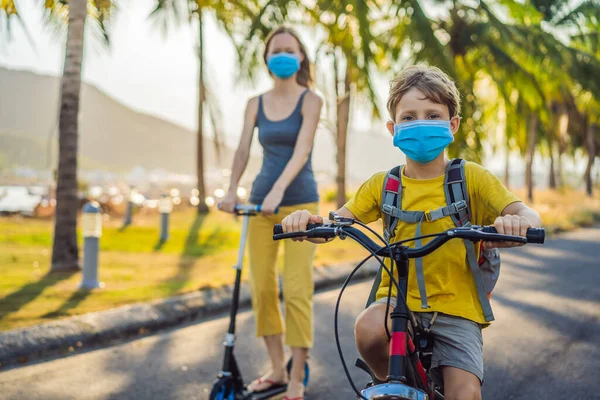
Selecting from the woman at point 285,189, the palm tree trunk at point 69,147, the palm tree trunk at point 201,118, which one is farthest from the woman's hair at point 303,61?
the palm tree trunk at point 201,118

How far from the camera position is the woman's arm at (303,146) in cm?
412

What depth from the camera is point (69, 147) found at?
8352 mm

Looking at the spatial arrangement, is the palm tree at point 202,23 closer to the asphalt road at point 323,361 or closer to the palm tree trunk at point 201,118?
the palm tree trunk at point 201,118

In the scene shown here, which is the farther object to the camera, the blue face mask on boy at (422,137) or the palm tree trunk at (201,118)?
the palm tree trunk at (201,118)

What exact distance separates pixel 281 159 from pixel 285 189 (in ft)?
0.75

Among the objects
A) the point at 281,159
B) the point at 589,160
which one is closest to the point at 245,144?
the point at 281,159

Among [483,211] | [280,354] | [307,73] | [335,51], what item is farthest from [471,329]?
[335,51]

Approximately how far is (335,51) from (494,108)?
57.3 ft

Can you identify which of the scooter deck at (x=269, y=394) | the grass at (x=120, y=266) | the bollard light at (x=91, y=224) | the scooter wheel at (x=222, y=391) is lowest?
the scooter deck at (x=269, y=394)

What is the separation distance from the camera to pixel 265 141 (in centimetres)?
438

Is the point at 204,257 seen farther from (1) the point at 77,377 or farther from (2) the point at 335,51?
(2) the point at 335,51

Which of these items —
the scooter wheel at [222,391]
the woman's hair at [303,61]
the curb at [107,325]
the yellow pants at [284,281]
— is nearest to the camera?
the scooter wheel at [222,391]

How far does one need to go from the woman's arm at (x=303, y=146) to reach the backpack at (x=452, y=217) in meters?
1.27

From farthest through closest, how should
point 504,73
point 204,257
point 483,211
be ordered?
point 504,73 → point 204,257 → point 483,211
